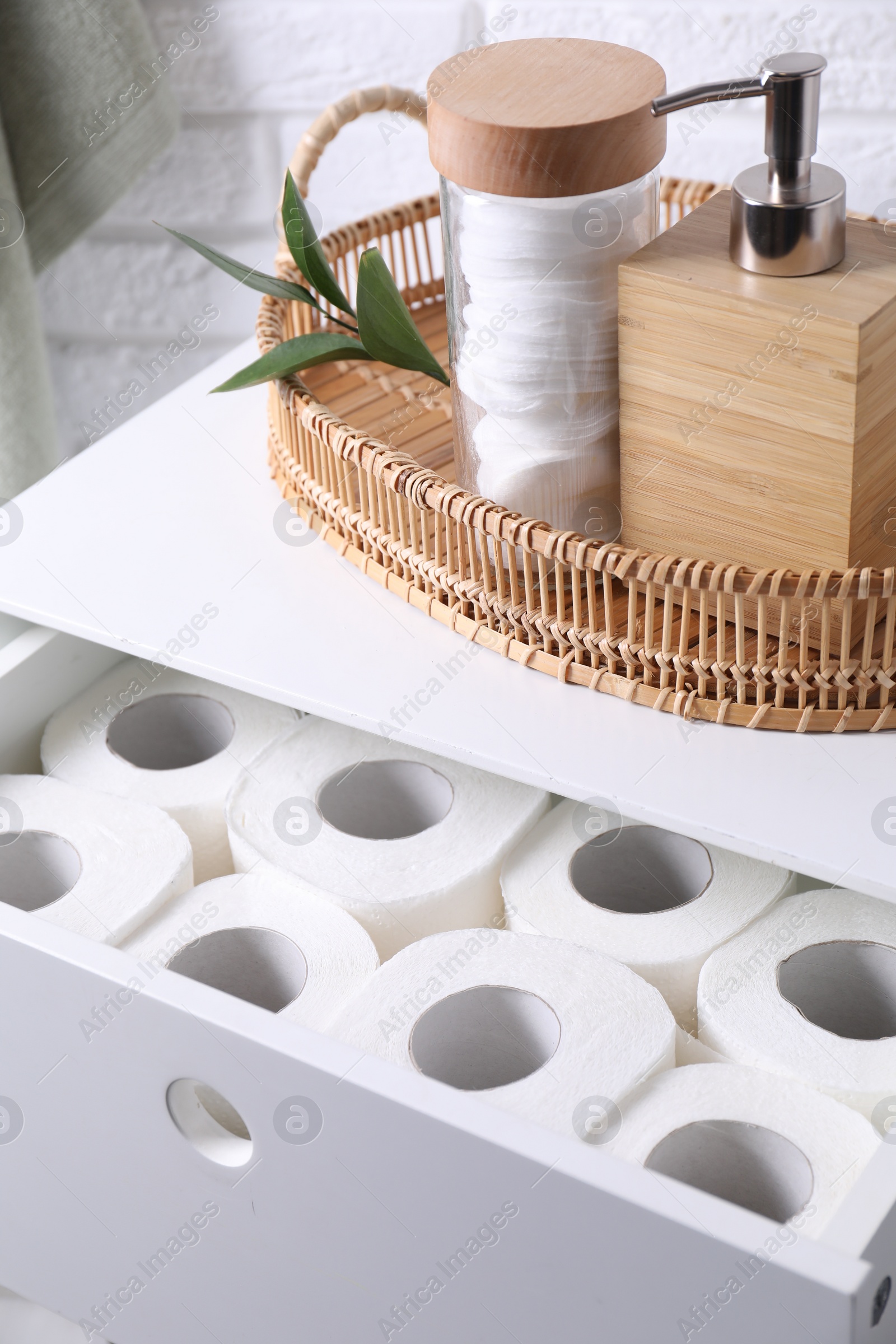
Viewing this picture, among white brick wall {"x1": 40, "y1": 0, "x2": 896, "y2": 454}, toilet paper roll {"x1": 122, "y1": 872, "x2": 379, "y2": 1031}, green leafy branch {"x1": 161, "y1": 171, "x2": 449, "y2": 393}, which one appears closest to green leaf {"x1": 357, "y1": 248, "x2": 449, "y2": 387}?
green leafy branch {"x1": 161, "y1": 171, "x2": 449, "y2": 393}

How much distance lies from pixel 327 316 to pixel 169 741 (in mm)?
211

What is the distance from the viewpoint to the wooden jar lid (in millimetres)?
427

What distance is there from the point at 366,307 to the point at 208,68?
0.46m

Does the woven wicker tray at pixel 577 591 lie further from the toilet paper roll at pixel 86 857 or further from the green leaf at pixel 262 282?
the toilet paper roll at pixel 86 857

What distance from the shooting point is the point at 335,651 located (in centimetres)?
50

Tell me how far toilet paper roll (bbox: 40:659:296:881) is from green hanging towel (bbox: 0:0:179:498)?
34cm

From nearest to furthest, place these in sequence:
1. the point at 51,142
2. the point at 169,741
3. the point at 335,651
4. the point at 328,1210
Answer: the point at 328,1210 < the point at 335,651 < the point at 169,741 < the point at 51,142

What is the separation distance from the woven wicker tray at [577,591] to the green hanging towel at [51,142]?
0.29 m

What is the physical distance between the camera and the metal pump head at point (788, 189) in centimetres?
41

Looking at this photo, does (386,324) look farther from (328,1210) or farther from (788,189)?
(328,1210)

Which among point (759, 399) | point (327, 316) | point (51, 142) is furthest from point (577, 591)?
point (51, 142)

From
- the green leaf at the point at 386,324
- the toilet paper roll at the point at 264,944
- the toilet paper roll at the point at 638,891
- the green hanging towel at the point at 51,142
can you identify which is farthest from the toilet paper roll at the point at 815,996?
the green hanging towel at the point at 51,142

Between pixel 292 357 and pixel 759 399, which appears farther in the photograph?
pixel 292 357

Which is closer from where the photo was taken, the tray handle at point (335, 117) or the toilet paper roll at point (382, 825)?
the toilet paper roll at point (382, 825)
